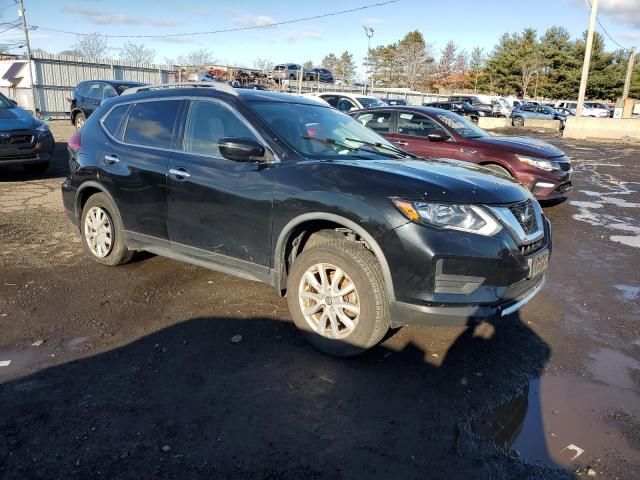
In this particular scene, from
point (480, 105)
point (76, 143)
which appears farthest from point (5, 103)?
point (480, 105)

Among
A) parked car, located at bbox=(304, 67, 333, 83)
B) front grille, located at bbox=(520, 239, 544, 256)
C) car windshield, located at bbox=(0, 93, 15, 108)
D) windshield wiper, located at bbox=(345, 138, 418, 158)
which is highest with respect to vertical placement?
parked car, located at bbox=(304, 67, 333, 83)

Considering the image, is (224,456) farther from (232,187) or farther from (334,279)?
(232,187)

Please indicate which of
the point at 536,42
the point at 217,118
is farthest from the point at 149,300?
the point at 536,42

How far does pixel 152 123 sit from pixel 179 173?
2.56ft

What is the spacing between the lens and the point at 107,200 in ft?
16.5

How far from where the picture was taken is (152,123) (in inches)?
186

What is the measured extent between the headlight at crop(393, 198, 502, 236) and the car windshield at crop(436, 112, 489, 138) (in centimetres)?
584

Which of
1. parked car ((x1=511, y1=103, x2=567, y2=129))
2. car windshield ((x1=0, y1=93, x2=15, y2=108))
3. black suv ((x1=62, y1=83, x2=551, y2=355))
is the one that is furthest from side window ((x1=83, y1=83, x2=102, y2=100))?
parked car ((x1=511, y1=103, x2=567, y2=129))

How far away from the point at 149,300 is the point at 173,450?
→ 214cm

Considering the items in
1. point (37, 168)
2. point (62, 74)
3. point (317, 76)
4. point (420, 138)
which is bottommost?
point (37, 168)

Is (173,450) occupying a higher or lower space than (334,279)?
lower

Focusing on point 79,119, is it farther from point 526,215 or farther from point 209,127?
point 526,215

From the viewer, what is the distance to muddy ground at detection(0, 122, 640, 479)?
256 centimetres

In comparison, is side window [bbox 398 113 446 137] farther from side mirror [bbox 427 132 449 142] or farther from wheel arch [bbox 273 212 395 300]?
wheel arch [bbox 273 212 395 300]
